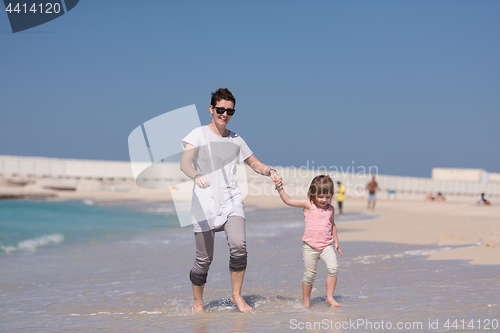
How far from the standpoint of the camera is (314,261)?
182 inches

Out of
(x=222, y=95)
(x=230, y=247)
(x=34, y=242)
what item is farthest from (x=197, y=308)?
(x=34, y=242)

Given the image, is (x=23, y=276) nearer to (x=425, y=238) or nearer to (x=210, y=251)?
(x=210, y=251)

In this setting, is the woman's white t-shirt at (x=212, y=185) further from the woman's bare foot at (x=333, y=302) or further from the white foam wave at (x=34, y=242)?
the white foam wave at (x=34, y=242)

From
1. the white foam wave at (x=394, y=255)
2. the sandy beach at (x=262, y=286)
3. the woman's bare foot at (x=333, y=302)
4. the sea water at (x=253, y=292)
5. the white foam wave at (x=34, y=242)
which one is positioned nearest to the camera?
the sea water at (x=253, y=292)

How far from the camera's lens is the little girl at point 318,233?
15.0ft

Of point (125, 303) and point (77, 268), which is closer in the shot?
point (125, 303)

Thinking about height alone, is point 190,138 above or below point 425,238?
above

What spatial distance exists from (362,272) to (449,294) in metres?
1.74

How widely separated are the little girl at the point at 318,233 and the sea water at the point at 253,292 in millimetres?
252

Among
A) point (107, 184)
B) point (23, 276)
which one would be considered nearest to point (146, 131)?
point (23, 276)

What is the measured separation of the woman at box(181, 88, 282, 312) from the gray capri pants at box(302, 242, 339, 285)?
58cm

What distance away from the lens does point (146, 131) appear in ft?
16.5

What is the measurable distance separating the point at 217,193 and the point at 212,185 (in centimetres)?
8

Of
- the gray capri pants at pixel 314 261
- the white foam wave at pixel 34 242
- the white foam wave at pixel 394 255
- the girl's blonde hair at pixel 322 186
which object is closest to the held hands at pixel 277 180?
the girl's blonde hair at pixel 322 186
